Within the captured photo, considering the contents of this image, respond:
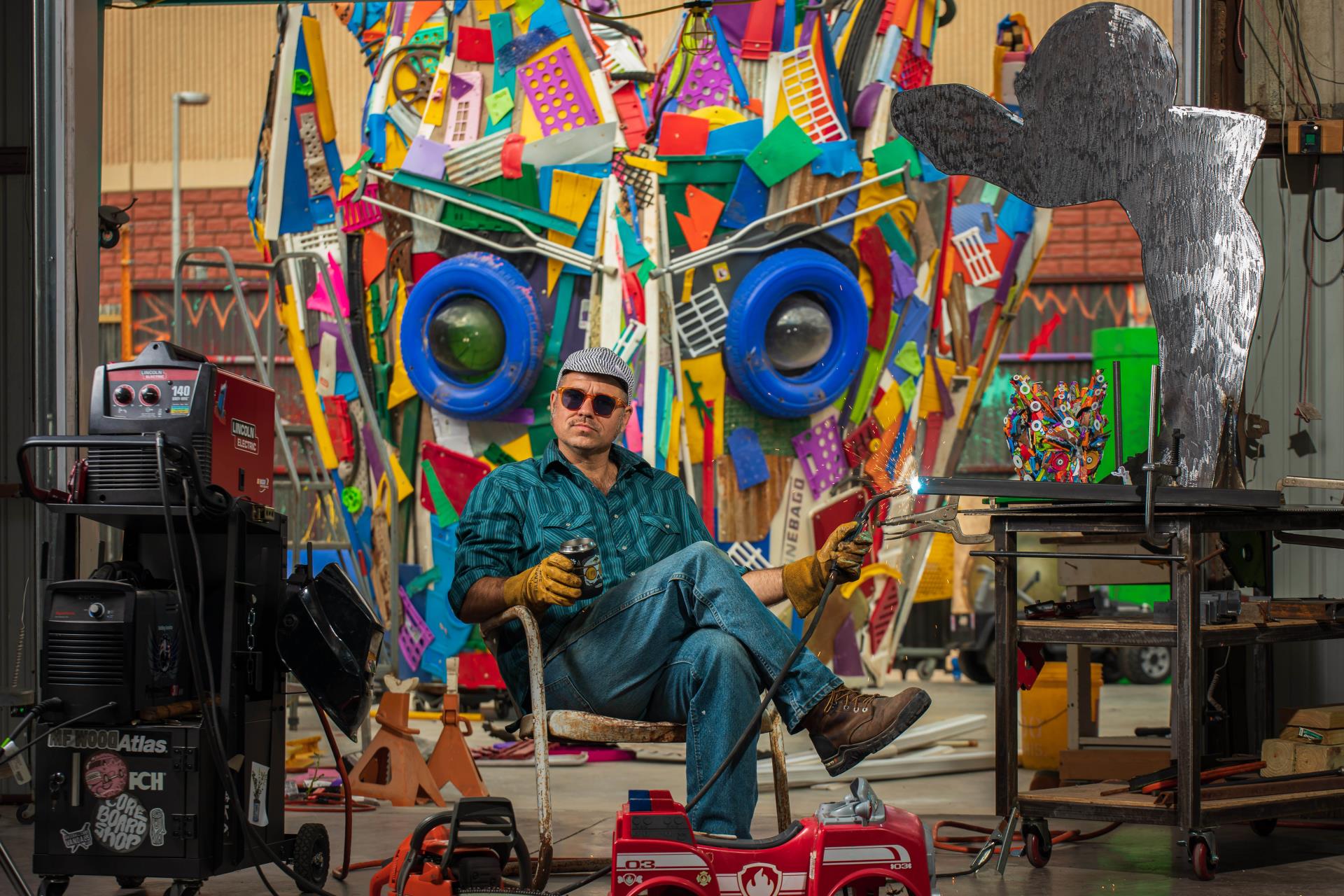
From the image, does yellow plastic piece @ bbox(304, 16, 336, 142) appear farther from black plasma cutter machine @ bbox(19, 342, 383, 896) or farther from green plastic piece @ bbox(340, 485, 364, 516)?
black plasma cutter machine @ bbox(19, 342, 383, 896)

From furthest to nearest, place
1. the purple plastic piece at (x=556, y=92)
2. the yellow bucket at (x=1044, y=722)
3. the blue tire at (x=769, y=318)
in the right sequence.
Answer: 1. the purple plastic piece at (x=556, y=92)
2. the blue tire at (x=769, y=318)
3. the yellow bucket at (x=1044, y=722)

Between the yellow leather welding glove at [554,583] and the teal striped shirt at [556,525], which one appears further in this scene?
the teal striped shirt at [556,525]

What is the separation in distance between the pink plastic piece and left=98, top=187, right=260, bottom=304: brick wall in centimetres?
936

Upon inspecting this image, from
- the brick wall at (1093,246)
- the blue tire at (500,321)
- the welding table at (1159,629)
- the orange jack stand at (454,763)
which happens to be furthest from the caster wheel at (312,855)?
the brick wall at (1093,246)

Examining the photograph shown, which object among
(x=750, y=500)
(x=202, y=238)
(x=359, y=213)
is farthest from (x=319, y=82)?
(x=202, y=238)

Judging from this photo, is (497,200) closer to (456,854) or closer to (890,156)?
(890,156)

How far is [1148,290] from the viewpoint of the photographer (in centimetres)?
364

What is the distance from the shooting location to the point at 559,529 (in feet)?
11.0

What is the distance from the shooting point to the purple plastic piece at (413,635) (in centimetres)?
680

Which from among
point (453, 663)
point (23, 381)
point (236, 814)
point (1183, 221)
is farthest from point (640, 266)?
point (236, 814)

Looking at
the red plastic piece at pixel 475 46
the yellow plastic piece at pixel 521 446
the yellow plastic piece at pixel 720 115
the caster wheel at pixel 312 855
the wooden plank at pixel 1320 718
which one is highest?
the red plastic piece at pixel 475 46

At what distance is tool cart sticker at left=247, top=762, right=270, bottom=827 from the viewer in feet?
9.43

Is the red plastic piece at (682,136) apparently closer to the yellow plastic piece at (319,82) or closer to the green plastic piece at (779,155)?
the green plastic piece at (779,155)

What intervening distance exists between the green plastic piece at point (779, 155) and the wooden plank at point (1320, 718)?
3.43 meters
